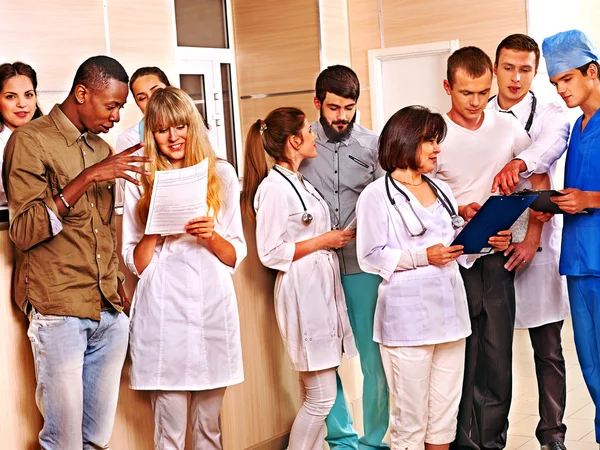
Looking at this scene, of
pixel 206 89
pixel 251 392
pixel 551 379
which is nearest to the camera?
pixel 551 379

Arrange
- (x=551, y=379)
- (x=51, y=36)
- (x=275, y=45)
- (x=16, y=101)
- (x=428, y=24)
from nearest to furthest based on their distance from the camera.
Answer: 1. (x=551, y=379)
2. (x=16, y=101)
3. (x=51, y=36)
4. (x=275, y=45)
5. (x=428, y=24)

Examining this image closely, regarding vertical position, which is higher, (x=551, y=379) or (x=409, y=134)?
(x=409, y=134)

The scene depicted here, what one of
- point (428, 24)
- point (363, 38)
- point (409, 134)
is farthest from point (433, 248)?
point (363, 38)

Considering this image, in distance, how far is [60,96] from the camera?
5363mm

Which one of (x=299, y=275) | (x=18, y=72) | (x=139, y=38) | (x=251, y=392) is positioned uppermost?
(x=139, y=38)

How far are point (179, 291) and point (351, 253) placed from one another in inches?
36.1

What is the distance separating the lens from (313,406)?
11.7ft

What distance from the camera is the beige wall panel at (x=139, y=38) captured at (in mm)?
5625

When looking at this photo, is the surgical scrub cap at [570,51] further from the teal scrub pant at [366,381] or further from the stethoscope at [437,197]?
the teal scrub pant at [366,381]

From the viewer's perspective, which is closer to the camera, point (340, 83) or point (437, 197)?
point (437, 197)

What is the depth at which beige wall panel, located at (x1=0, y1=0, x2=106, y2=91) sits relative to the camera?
5.15 m

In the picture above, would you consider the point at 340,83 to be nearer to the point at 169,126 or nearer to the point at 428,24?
the point at 169,126

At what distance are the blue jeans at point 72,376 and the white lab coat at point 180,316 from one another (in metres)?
0.17

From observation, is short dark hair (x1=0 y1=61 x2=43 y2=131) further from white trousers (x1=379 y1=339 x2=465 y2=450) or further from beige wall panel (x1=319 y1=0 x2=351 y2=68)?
beige wall panel (x1=319 y1=0 x2=351 y2=68)
